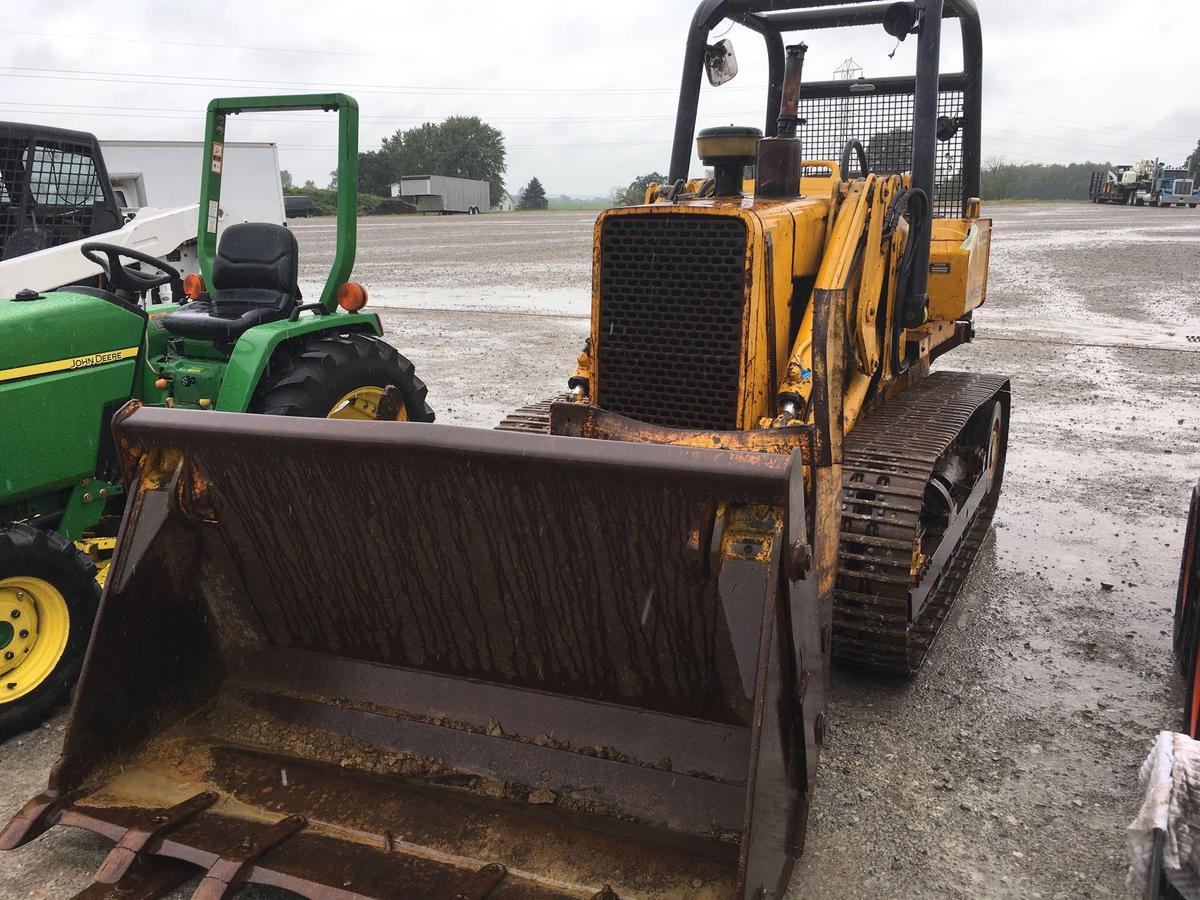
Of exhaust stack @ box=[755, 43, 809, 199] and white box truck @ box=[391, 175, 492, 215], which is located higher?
white box truck @ box=[391, 175, 492, 215]

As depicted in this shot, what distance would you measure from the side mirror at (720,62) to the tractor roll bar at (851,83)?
51 mm

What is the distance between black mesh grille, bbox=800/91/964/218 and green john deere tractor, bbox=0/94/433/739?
2.69 metres

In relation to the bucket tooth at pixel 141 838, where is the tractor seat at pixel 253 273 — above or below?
above

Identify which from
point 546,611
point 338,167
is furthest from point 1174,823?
point 338,167

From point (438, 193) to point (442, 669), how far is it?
57.9 m

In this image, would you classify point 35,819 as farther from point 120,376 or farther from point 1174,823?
point 1174,823

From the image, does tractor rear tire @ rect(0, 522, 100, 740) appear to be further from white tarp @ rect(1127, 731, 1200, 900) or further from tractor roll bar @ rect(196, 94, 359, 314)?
white tarp @ rect(1127, 731, 1200, 900)

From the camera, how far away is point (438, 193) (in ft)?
190

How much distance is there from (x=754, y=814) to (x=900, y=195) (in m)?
2.84

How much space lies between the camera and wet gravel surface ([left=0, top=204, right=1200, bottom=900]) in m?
2.82

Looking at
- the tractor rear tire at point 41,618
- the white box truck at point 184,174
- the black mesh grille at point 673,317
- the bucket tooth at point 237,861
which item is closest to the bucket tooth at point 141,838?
the bucket tooth at point 237,861

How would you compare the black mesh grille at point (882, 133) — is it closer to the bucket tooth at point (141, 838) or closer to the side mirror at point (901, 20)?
the side mirror at point (901, 20)

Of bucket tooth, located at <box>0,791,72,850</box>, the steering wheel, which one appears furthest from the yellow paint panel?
bucket tooth, located at <box>0,791,72,850</box>

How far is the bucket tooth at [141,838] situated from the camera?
2543mm
